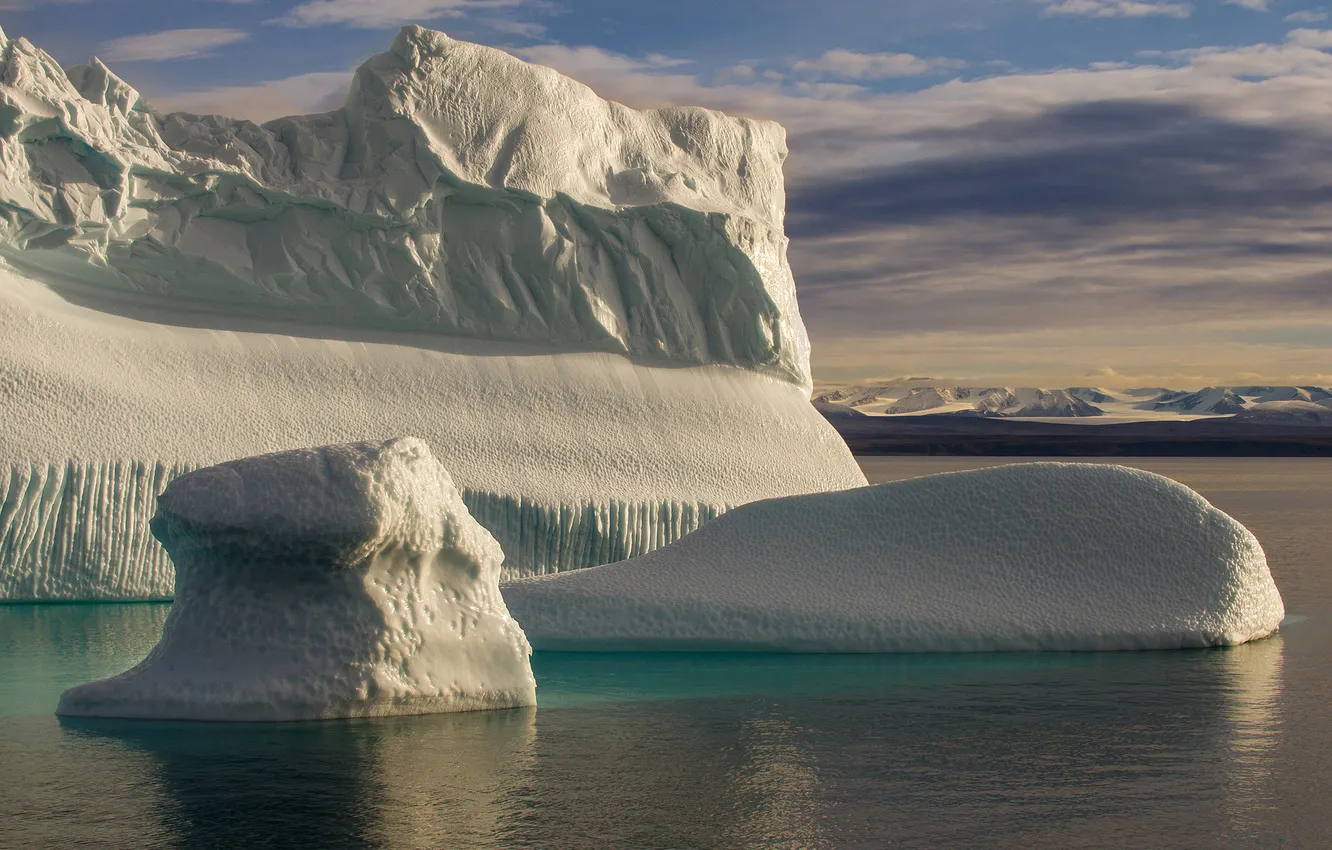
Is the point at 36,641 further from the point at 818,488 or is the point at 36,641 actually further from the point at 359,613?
the point at 818,488

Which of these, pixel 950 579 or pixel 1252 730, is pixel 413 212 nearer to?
pixel 950 579

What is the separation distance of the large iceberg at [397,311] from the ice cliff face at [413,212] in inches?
1.4

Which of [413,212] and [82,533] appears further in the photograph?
[413,212]

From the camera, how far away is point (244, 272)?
16781 millimetres

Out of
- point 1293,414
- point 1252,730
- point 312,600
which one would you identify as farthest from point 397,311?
point 1293,414

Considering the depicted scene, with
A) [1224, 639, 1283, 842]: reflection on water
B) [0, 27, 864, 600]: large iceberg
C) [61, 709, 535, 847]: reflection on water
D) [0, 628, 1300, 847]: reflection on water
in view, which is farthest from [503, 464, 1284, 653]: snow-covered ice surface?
[0, 27, 864, 600]: large iceberg

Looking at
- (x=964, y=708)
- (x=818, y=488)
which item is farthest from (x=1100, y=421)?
(x=964, y=708)

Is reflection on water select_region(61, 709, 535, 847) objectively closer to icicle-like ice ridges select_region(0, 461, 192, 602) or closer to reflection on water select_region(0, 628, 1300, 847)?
reflection on water select_region(0, 628, 1300, 847)

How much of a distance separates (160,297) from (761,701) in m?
11.1

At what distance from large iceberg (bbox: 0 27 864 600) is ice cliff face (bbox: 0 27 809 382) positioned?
36 millimetres

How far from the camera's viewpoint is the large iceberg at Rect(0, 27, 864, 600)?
48.6 feet

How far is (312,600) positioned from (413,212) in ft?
33.2

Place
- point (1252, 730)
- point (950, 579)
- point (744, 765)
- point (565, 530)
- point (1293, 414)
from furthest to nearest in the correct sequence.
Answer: point (1293, 414), point (565, 530), point (950, 579), point (1252, 730), point (744, 765)

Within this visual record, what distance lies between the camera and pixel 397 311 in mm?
17453
